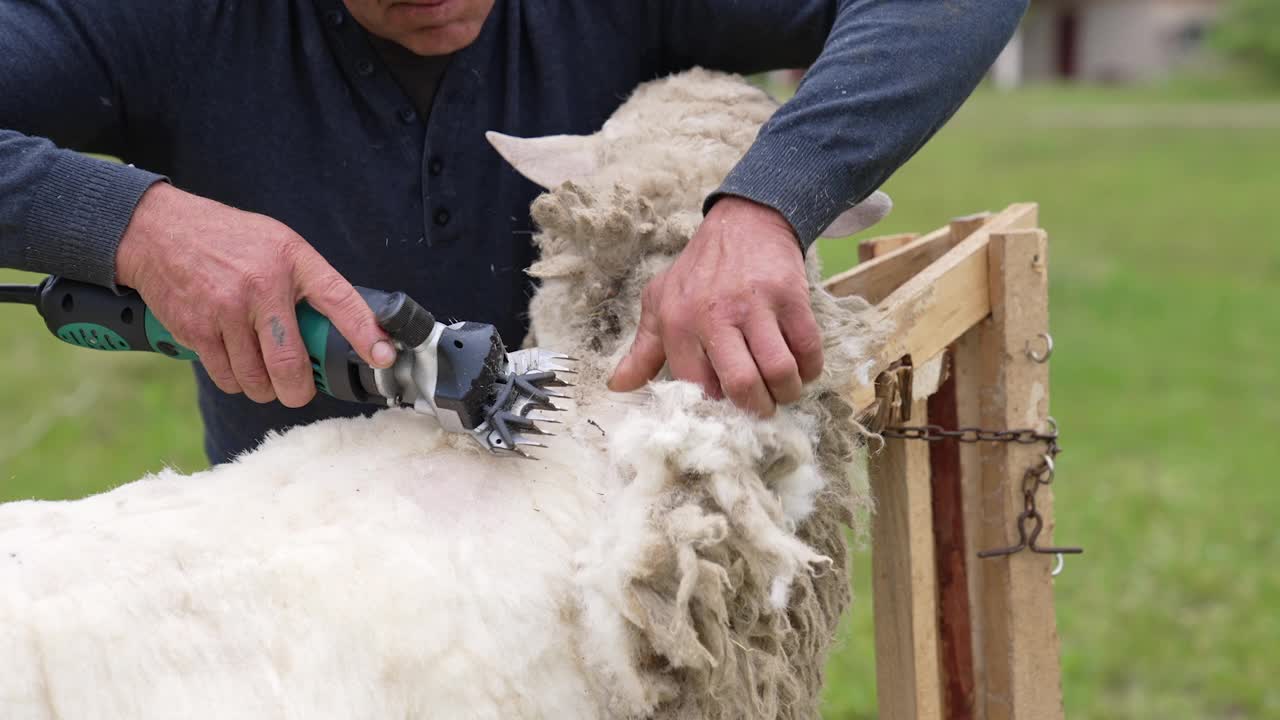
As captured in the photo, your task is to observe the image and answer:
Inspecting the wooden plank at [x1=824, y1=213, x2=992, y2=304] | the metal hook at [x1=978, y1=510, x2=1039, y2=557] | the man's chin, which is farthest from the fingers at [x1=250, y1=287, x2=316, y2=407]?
the metal hook at [x1=978, y1=510, x2=1039, y2=557]

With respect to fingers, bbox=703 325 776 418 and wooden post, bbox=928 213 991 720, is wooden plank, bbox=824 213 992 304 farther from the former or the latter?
fingers, bbox=703 325 776 418

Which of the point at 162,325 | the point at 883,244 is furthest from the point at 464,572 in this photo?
the point at 883,244

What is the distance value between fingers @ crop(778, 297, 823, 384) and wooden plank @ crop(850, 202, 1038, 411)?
0.60 feet

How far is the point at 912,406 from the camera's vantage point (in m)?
1.88

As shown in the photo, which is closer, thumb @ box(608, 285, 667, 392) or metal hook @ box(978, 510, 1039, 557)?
thumb @ box(608, 285, 667, 392)

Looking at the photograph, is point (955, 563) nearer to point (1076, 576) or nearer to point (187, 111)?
point (187, 111)

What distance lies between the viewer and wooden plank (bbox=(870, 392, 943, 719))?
6.42 feet

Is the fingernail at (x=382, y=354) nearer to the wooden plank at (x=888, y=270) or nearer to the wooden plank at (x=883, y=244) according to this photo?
the wooden plank at (x=888, y=270)

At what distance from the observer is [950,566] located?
217 cm

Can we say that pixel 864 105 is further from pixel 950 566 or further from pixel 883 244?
pixel 950 566

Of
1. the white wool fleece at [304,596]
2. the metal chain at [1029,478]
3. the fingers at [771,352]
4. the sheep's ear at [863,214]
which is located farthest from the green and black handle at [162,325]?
the metal chain at [1029,478]

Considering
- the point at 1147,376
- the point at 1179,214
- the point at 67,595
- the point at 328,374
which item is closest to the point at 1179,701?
the point at 328,374

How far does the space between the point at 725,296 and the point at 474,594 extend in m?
0.45

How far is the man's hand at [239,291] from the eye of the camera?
142cm
